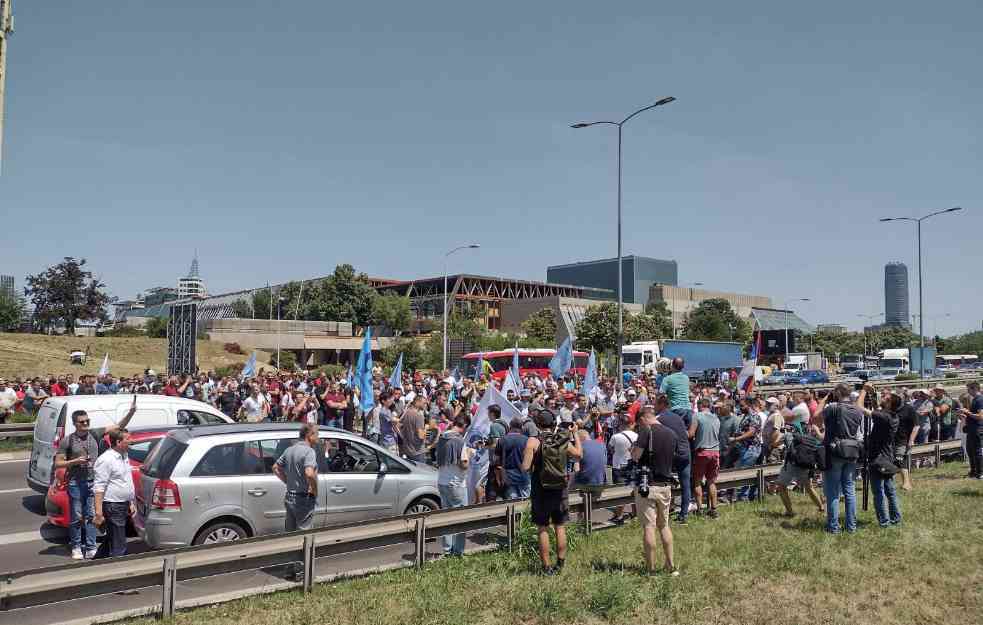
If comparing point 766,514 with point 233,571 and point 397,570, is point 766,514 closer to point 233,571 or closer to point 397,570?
point 397,570

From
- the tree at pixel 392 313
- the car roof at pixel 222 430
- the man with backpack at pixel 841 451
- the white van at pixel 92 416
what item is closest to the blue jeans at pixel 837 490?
the man with backpack at pixel 841 451

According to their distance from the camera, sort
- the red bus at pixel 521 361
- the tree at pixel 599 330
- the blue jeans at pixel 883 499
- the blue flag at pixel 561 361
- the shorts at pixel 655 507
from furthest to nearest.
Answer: the tree at pixel 599 330
the red bus at pixel 521 361
the blue flag at pixel 561 361
the blue jeans at pixel 883 499
the shorts at pixel 655 507

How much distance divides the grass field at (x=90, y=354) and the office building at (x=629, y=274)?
371 feet

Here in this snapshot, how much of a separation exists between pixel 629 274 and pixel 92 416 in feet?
541

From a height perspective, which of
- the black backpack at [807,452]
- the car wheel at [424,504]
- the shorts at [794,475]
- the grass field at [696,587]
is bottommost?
the grass field at [696,587]

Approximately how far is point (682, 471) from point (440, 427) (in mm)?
4779

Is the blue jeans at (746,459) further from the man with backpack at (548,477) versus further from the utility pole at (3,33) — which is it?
the utility pole at (3,33)

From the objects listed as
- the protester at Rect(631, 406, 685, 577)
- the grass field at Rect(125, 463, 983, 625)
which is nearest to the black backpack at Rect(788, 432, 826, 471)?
the grass field at Rect(125, 463, 983, 625)

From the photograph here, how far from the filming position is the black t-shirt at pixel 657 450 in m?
7.61

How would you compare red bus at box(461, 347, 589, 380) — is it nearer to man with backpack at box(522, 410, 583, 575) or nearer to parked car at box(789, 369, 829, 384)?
parked car at box(789, 369, 829, 384)

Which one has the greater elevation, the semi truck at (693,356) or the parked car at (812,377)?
the semi truck at (693,356)

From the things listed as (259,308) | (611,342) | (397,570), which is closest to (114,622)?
(397,570)

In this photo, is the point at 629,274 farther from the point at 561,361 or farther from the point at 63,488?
→ the point at 63,488

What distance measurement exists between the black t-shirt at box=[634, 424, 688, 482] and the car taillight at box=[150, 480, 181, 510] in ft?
15.9
